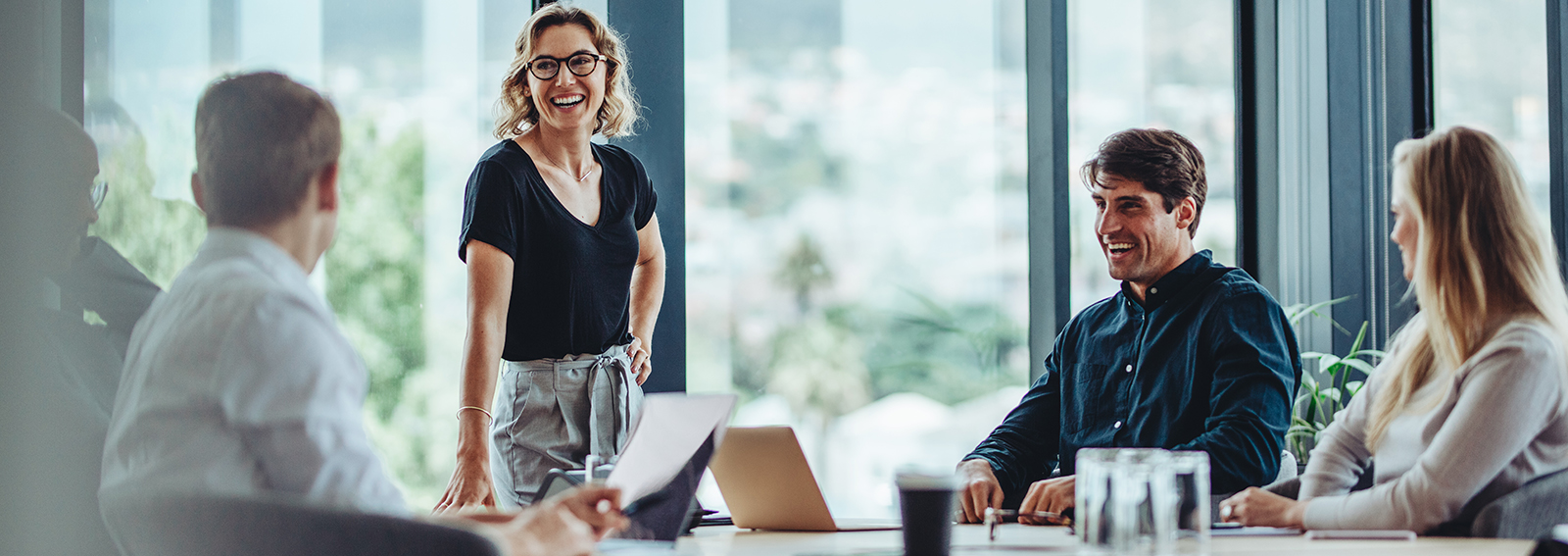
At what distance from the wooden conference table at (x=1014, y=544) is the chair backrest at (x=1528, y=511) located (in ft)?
0.21

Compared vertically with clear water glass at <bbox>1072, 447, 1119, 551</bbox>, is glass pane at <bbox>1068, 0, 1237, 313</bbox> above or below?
above

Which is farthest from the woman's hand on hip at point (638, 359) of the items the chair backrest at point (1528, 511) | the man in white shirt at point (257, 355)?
the chair backrest at point (1528, 511)

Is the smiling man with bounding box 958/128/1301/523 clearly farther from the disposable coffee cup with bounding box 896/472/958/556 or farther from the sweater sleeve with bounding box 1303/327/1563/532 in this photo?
the disposable coffee cup with bounding box 896/472/958/556

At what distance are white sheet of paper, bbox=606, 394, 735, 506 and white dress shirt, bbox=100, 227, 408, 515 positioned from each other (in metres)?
0.27

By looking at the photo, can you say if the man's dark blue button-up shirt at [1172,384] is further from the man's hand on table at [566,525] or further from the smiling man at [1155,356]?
the man's hand on table at [566,525]

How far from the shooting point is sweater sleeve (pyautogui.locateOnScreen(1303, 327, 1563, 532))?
5.21 feet

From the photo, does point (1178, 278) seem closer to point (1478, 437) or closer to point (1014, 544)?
point (1478, 437)

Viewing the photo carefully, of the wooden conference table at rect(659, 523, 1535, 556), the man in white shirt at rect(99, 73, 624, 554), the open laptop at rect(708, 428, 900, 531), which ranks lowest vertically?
the wooden conference table at rect(659, 523, 1535, 556)

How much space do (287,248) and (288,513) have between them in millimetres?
264

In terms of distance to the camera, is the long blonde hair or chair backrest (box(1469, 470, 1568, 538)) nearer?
chair backrest (box(1469, 470, 1568, 538))

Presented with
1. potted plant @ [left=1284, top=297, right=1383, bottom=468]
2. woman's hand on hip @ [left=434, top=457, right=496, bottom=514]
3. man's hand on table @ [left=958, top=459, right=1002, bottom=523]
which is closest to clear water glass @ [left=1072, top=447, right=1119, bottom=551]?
man's hand on table @ [left=958, top=459, right=1002, bottom=523]

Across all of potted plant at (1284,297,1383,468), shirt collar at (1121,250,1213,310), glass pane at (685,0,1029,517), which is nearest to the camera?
shirt collar at (1121,250,1213,310)

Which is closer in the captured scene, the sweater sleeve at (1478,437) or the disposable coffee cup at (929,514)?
the disposable coffee cup at (929,514)

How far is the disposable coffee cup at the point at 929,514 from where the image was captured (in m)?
1.23
